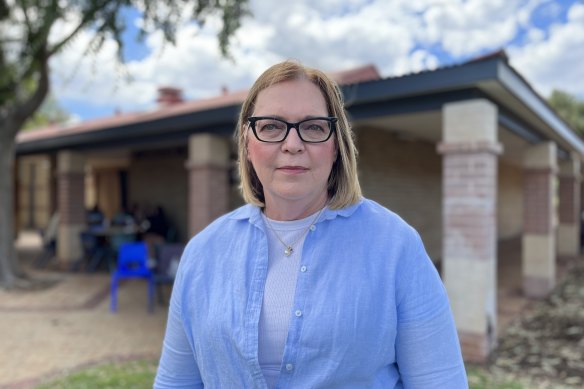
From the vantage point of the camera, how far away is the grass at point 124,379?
13.1ft

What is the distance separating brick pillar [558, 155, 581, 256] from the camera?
38.3 feet

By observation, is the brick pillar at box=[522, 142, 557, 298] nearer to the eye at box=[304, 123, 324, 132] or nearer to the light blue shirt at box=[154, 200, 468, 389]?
the light blue shirt at box=[154, 200, 468, 389]

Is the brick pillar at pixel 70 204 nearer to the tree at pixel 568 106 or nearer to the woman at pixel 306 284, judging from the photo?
the woman at pixel 306 284

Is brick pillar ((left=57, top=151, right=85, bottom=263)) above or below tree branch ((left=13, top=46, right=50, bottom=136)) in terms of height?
below

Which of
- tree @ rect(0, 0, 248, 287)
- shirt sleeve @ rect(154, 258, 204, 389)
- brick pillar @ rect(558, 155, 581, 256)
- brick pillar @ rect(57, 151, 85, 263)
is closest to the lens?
shirt sleeve @ rect(154, 258, 204, 389)

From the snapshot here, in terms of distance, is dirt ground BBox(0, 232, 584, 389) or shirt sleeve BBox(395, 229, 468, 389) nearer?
shirt sleeve BBox(395, 229, 468, 389)

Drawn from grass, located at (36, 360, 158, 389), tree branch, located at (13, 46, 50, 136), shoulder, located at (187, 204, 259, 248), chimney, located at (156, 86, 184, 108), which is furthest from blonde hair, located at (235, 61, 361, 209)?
chimney, located at (156, 86, 184, 108)

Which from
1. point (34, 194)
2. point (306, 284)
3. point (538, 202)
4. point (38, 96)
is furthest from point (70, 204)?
point (34, 194)

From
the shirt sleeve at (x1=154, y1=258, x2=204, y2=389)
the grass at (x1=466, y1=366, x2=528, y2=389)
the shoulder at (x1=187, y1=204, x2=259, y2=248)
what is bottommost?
the grass at (x1=466, y1=366, x2=528, y2=389)

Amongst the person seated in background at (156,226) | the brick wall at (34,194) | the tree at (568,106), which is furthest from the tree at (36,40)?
the tree at (568,106)

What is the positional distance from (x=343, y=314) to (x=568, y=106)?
36.6 meters

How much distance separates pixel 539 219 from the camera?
25.3 ft

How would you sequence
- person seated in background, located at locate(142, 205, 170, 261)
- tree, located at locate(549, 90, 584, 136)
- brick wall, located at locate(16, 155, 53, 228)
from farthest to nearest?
1. tree, located at locate(549, 90, 584, 136)
2. brick wall, located at locate(16, 155, 53, 228)
3. person seated in background, located at locate(142, 205, 170, 261)

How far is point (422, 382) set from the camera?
3.54ft
